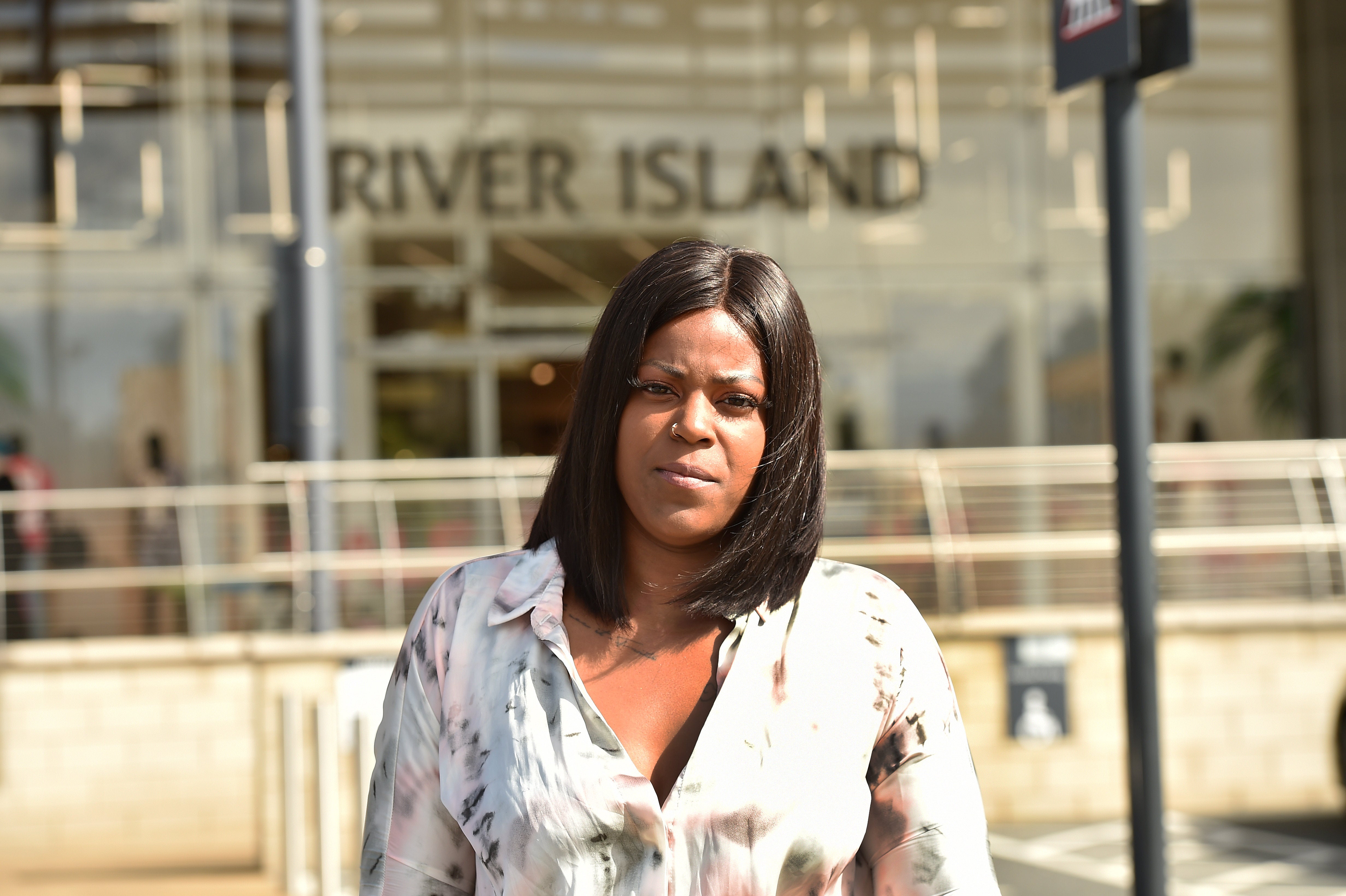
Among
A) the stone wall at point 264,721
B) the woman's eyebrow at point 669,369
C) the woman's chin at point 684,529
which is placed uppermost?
the woman's eyebrow at point 669,369

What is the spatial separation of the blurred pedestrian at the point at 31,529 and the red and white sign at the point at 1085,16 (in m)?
7.73

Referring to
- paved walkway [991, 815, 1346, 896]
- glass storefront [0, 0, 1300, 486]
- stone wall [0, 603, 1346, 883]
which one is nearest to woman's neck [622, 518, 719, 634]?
paved walkway [991, 815, 1346, 896]

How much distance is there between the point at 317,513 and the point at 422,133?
7.42 metres

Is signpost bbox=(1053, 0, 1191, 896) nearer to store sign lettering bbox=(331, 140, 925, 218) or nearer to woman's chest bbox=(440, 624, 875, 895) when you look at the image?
woman's chest bbox=(440, 624, 875, 895)

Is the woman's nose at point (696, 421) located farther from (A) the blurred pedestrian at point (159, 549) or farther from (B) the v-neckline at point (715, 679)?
(A) the blurred pedestrian at point (159, 549)

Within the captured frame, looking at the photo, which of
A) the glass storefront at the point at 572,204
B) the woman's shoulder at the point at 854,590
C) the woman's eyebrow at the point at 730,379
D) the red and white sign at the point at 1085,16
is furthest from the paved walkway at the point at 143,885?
the glass storefront at the point at 572,204

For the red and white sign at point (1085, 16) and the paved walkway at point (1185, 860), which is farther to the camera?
the paved walkway at point (1185, 860)

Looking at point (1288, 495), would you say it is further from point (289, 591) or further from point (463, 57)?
point (463, 57)

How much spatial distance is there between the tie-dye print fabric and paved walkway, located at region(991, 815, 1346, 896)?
5.41 metres

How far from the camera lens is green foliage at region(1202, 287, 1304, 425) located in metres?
14.9

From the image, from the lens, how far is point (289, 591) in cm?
920

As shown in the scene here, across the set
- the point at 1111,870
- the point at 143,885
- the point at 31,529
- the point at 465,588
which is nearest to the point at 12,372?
the point at 31,529

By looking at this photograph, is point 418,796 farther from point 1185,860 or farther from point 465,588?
point 1185,860

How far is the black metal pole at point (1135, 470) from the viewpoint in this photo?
3.23 metres
